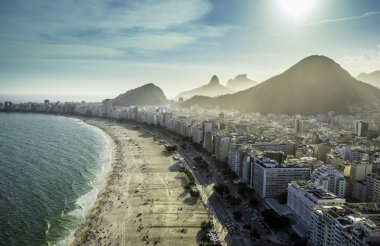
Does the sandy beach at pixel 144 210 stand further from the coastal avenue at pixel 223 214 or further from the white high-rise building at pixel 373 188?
the white high-rise building at pixel 373 188

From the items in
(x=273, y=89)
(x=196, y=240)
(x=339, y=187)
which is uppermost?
(x=273, y=89)

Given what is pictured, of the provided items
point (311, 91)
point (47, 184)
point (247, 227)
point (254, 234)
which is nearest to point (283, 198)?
point (247, 227)

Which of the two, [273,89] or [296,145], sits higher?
[273,89]

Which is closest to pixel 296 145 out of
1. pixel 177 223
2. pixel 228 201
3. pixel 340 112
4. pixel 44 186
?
pixel 228 201

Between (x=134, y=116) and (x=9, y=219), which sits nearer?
(x=9, y=219)

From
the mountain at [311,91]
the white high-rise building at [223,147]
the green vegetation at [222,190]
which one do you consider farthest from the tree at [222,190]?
the mountain at [311,91]

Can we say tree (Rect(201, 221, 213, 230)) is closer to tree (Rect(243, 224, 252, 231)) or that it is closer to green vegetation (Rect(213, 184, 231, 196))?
tree (Rect(243, 224, 252, 231))

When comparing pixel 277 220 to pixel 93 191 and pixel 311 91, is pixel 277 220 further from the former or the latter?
pixel 311 91

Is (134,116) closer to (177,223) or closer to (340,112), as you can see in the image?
(340,112)
